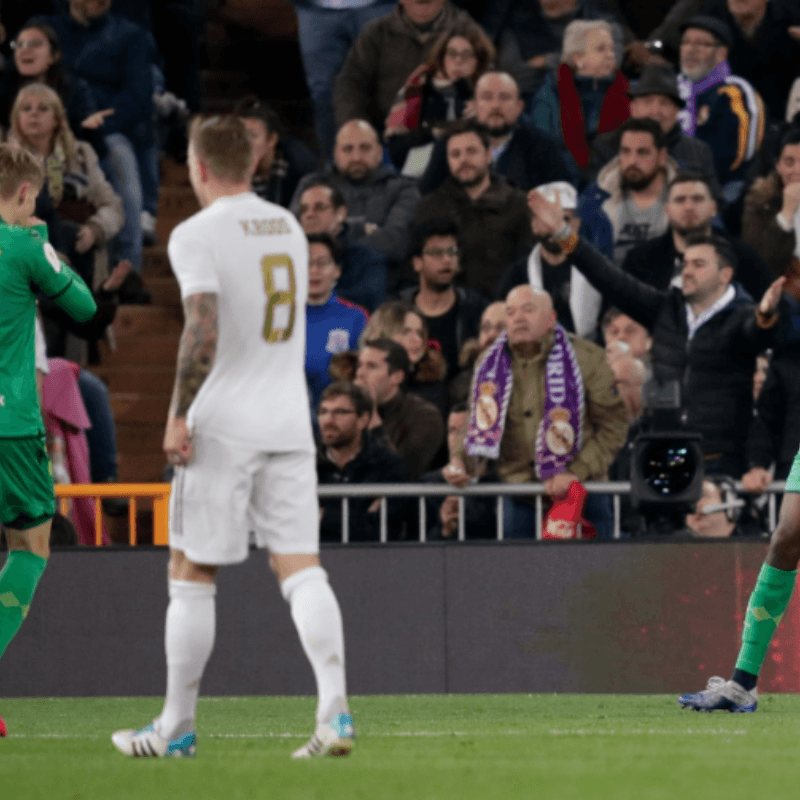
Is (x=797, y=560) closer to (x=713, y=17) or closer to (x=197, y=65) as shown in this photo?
(x=713, y=17)

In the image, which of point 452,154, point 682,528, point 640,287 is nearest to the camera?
point 682,528

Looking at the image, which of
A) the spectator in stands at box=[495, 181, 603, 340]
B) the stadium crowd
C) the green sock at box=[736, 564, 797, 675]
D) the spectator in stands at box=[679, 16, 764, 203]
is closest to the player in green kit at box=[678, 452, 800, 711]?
the green sock at box=[736, 564, 797, 675]

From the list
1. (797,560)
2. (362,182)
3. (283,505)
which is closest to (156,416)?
(362,182)

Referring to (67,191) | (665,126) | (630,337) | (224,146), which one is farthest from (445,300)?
(224,146)

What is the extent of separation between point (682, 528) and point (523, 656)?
1.08 meters

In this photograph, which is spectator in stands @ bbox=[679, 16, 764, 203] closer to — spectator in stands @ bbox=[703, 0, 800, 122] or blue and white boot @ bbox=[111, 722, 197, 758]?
spectator in stands @ bbox=[703, 0, 800, 122]

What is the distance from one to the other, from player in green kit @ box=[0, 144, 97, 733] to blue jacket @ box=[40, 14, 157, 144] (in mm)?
6904

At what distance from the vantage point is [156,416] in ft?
43.0

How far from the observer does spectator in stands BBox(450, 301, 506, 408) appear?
1082 cm

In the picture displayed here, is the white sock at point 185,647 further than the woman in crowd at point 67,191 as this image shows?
No

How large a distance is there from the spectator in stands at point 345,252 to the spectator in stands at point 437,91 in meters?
0.83

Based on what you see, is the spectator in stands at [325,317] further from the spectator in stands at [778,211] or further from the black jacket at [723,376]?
the spectator in stands at [778,211]

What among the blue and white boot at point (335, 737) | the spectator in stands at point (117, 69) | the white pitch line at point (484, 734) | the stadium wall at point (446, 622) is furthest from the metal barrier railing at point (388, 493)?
the blue and white boot at point (335, 737)

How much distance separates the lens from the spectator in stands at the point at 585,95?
12.4 meters
